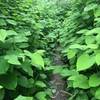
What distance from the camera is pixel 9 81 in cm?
333

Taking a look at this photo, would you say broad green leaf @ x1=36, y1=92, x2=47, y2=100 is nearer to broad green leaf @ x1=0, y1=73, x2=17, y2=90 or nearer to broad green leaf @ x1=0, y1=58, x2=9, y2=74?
broad green leaf @ x1=0, y1=73, x2=17, y2=90

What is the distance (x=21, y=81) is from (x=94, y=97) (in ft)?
3.21

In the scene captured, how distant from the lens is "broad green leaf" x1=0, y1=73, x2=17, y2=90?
3288 mm

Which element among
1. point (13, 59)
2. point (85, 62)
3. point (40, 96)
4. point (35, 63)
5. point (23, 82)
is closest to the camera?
point (13, 59)

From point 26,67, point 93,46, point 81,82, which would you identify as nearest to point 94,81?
point 81,82

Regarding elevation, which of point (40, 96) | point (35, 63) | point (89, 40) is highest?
point (89, 40)

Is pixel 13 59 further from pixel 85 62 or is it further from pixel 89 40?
pixel 89 40

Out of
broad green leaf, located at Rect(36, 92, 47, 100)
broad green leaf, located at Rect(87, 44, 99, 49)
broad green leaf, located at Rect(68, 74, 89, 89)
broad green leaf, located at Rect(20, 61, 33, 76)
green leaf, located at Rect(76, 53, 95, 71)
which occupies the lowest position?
broad green leaf, located at Rect(36, 92, 47, 100)

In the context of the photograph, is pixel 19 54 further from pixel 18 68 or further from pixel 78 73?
pixel 78 73

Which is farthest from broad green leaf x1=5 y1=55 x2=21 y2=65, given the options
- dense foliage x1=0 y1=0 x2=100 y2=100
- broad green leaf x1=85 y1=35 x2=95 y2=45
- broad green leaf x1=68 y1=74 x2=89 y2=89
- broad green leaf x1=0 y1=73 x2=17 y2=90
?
broad green leaf x1=85 y1=35 x2=95 y2=45

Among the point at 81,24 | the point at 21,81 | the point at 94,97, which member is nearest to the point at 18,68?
the point at 21,81

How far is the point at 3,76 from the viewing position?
3373mm

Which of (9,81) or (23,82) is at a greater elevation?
(9,81)

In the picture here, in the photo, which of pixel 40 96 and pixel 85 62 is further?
pixel 40 96
